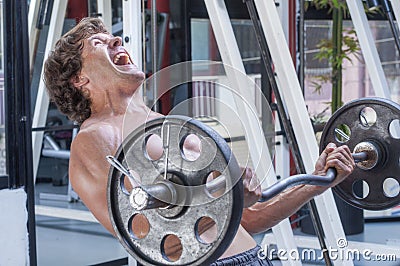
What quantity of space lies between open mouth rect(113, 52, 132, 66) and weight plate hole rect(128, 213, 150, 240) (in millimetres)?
497

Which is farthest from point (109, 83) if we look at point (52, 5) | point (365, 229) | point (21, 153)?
point (365, 229)

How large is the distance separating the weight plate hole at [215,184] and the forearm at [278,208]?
20.1 inches

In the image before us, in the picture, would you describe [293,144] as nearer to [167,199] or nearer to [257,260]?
[257,260]

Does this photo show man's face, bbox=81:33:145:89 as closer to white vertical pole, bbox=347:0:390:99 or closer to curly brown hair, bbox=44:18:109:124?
Result: curly brown hair, bbox=44:18:109:124

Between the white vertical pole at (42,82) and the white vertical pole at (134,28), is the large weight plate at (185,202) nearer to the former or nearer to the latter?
the white vertical pole at (134,28)

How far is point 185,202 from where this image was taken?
1088mm

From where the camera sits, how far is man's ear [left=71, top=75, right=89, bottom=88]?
5.02 feet

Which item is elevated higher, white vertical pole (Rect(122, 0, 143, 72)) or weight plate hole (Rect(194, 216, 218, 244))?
white vertical pole (Rect(122, 0, 143, 72))

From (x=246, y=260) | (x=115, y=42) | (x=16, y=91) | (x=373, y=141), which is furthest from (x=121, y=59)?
(x=16, y=91)

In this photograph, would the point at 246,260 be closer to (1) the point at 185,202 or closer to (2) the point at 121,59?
(1) the point at 185,202

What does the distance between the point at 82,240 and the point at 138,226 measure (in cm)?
310

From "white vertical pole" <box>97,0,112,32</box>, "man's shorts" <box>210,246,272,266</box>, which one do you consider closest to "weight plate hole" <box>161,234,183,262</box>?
"man's shorts" <box>210,246,272,266</box>

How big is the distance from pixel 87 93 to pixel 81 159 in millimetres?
224

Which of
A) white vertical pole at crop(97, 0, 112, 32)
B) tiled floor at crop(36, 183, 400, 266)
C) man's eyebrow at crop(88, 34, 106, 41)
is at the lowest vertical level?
tiled floor at crop(36, 183, 400, 266)
